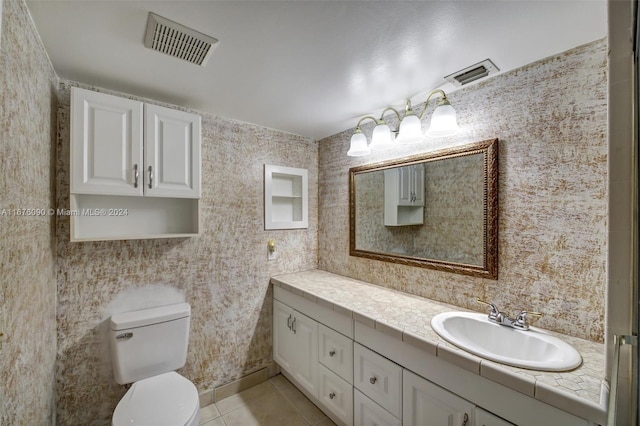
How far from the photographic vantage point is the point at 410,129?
1.70 m

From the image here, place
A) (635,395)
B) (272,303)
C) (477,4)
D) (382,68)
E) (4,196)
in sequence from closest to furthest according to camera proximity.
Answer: (635,395) < (4,196) < (477,4) < (382,68) < (272,303)

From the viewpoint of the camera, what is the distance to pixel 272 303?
2.36m

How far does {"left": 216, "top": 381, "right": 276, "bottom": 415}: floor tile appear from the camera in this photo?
78.2 inches

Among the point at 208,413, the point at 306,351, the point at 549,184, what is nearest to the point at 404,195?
the point at 549,184

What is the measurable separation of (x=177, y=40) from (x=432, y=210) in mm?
1681

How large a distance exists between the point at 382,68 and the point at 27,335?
1959 millimetres

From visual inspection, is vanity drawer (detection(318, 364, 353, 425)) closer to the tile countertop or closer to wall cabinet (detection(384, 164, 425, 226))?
the tile countertop

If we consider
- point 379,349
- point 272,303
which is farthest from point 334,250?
point 379,349

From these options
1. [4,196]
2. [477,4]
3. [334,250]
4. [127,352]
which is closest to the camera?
[4,196]

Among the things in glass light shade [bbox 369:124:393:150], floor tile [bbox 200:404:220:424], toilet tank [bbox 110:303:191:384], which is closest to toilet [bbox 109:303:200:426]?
toilet tank [bbox 110:303:191:384]

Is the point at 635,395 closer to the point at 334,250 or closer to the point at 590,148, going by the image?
the point at 590,148

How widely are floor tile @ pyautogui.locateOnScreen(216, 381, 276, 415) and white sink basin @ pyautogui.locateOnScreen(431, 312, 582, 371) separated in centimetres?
157

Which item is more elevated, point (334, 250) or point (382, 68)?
point (382, 68)

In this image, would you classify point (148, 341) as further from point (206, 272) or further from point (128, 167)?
point (128, 167)
